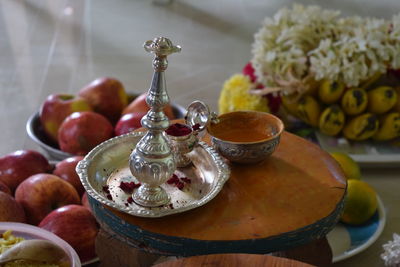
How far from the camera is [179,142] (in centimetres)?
105

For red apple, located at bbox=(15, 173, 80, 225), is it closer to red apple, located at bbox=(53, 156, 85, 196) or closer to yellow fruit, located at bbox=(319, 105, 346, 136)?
red apple, located at bbox=(53, 156, 85, 196)

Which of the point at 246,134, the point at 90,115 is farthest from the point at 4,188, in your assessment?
the point at 246,134

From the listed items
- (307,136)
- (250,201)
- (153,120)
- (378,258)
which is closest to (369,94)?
(307,136)

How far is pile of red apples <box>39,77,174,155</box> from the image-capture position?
5.04 ft

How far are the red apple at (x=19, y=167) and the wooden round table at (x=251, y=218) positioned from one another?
0.46 m

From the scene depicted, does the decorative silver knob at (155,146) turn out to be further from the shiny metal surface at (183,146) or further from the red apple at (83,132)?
the red apple at (83,132)

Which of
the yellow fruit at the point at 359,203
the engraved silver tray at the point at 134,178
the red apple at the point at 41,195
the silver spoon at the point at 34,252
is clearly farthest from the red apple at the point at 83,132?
the yellow fruit at the point at 359,203

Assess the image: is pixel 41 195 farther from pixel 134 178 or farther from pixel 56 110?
pixel 56 110

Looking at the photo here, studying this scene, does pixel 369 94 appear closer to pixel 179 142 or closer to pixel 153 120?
pixel 179 142

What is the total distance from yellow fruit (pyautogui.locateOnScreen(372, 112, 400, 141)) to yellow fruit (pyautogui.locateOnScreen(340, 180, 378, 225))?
40 centimetres

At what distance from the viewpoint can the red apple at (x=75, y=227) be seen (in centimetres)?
118

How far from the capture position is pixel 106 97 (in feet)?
5.60

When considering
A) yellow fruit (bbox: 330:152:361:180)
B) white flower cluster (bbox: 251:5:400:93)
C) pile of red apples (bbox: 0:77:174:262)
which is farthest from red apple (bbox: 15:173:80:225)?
white flower cluster (bbox: 251:5:400:93)

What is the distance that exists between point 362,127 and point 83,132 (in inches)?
34.6
